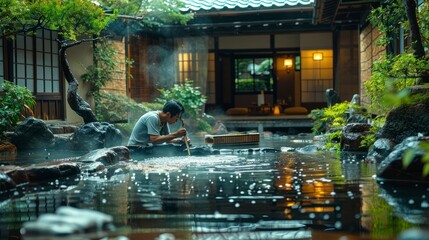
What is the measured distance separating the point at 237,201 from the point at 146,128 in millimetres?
6376

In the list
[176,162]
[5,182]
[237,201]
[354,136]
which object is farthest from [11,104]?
[237,201]

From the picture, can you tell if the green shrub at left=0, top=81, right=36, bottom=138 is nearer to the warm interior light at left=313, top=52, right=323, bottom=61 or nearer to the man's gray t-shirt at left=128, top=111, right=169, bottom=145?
the man's gray t-shirt at left=128, top=111, right=169, bottom=145

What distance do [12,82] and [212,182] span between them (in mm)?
10936

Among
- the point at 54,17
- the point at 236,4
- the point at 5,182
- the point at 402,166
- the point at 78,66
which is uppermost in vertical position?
the point at 236,4

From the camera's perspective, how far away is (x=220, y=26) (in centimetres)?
2261

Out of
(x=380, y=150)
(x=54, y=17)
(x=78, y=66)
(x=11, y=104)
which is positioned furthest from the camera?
(x=78, y=66)

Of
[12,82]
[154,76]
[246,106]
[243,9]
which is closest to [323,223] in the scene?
[12,82]

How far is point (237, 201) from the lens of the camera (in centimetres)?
618

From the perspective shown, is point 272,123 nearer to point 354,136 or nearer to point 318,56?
point 318,56

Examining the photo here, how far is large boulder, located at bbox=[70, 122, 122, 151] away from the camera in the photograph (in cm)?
1456

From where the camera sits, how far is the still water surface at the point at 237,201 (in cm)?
480

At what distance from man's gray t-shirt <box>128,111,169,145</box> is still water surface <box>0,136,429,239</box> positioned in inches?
78.9

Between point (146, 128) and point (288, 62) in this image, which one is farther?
point (288, 62)

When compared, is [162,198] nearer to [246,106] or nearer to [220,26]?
[220,26]
